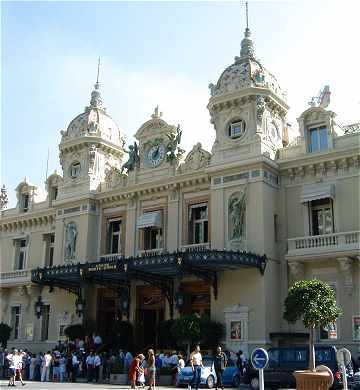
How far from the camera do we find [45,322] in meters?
36.0

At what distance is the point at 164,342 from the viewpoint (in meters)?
28.3

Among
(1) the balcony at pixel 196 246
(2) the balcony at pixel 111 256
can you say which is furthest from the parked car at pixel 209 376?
(2) the balcony at pixel 111 256

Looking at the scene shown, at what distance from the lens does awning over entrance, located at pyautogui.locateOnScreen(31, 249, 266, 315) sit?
84.3 ft

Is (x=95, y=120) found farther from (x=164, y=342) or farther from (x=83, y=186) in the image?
(x=164, y=342)

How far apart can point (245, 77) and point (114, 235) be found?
12202mm

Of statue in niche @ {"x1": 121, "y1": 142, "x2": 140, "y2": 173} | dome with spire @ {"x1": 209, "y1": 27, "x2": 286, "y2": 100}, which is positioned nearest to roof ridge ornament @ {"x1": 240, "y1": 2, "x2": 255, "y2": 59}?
dome with spire @ {"x1": 209, "y1": 27, "x2": 286, "y2": 100}

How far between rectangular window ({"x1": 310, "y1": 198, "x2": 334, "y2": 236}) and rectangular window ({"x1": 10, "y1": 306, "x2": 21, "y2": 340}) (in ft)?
68.6

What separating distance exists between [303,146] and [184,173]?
6.64 metres

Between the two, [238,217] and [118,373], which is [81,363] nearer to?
[118,373]

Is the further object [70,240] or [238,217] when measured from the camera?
[70,240]

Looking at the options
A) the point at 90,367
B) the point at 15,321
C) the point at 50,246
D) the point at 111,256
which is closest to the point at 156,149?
the point at 111,256

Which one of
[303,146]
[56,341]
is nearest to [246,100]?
[303,146]

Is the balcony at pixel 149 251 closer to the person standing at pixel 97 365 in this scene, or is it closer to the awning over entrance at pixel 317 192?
the person standing at pixel 97 365

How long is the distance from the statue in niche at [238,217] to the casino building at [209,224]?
5cm
